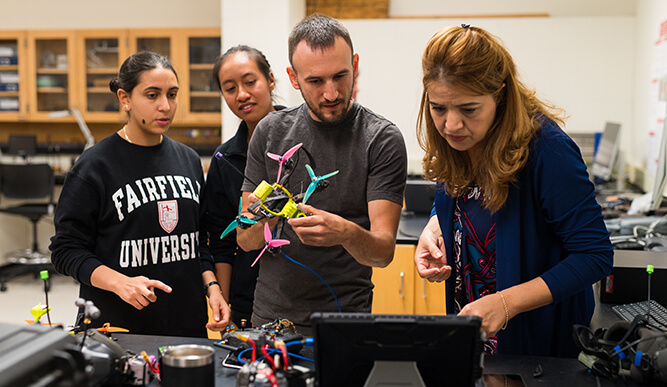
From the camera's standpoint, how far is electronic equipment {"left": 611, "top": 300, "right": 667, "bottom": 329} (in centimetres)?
168

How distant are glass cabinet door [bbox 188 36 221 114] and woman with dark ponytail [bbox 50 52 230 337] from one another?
3.57m

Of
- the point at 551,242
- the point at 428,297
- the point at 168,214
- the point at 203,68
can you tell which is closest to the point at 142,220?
the point at 168,214

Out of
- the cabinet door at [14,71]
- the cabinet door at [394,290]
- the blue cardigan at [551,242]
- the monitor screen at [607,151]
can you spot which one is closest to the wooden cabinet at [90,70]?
the cabinet door at [14,71]

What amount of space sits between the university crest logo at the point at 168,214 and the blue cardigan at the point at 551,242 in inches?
32.8

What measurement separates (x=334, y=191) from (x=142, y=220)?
0.63 metres

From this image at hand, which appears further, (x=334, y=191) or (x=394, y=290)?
(x=394, y=290)

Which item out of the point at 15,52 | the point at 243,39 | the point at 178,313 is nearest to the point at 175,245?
the point at 178,313

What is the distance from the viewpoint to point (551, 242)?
57.2 inches

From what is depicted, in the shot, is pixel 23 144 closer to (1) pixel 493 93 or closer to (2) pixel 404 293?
(2) pixel 404 293

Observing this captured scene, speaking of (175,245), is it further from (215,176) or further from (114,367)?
(114,367)

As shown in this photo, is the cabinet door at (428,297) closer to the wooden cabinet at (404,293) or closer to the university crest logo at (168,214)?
the wooden cabinet at (404,293)

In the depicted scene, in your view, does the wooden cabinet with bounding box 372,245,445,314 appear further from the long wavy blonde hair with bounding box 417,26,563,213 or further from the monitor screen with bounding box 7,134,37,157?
the monitor screen with bounding box 7,134,37,157

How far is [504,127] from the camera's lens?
140cm

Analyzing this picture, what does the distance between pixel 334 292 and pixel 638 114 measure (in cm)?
366
